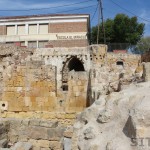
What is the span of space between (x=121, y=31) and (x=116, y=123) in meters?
34.5

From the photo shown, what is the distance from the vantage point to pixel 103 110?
6164 millimetres

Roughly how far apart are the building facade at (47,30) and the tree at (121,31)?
9.53ft

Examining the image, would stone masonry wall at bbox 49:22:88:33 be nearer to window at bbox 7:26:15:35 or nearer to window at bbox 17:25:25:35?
window at bbox 17:25:25:35

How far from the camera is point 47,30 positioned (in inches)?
1475

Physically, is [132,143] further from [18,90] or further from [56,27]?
[56,27]

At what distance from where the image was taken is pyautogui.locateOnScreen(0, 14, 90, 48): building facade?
36.4 metres

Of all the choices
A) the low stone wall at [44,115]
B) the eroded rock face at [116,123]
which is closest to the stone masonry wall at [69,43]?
the low stone wall at [44,115]

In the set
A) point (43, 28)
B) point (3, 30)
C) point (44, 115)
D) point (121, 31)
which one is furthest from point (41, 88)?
point (121, 31)

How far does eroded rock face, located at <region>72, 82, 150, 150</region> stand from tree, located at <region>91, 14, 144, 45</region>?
3304 cm

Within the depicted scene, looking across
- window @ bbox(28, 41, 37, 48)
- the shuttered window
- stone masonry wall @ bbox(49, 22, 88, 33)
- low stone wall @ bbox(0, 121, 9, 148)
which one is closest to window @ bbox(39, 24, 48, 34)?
stone masonry wall @ bbox(49, 22, 88, 33)

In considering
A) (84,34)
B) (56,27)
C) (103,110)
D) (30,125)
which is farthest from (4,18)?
(103,110)

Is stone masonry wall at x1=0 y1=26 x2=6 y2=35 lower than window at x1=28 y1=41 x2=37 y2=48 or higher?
higher

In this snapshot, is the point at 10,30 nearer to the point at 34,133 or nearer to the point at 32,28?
the point at 32,28

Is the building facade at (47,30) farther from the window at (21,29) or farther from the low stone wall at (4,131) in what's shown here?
the low stone wall at (4,131)
